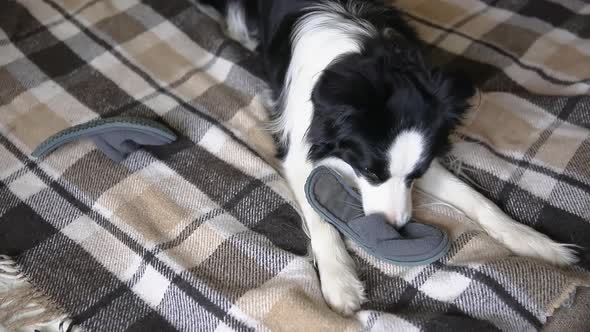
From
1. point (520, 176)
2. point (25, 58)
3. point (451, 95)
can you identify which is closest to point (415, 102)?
point (451, 95)

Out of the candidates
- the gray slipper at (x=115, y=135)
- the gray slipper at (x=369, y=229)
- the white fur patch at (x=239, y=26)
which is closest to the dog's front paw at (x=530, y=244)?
the gray slipper at (x=369, y=229)

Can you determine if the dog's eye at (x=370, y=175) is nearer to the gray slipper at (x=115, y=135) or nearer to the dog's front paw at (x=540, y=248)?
the dog's front paw at (x=540, y=248)

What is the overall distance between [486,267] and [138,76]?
1552 millimetres

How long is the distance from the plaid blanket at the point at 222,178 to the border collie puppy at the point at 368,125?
71 mm

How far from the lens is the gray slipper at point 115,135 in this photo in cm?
185

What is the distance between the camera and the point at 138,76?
88.9 inches

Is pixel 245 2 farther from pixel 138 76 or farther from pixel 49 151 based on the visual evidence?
pixel 49 151

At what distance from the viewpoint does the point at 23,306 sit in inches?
60.3

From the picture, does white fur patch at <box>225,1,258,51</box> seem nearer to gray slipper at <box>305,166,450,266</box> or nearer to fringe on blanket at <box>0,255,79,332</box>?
gray slipper at <box>305,166,450,266</box>

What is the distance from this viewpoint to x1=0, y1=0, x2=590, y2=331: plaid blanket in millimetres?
1497

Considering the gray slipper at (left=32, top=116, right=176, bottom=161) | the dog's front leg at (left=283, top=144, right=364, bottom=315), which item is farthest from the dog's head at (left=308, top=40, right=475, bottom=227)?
the gray slipper at (left=32, top=116, right=176, bottom=161)

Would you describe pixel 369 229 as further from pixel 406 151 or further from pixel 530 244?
pixel 530 244

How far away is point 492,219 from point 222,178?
2.92 feet

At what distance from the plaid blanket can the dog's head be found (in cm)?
23
